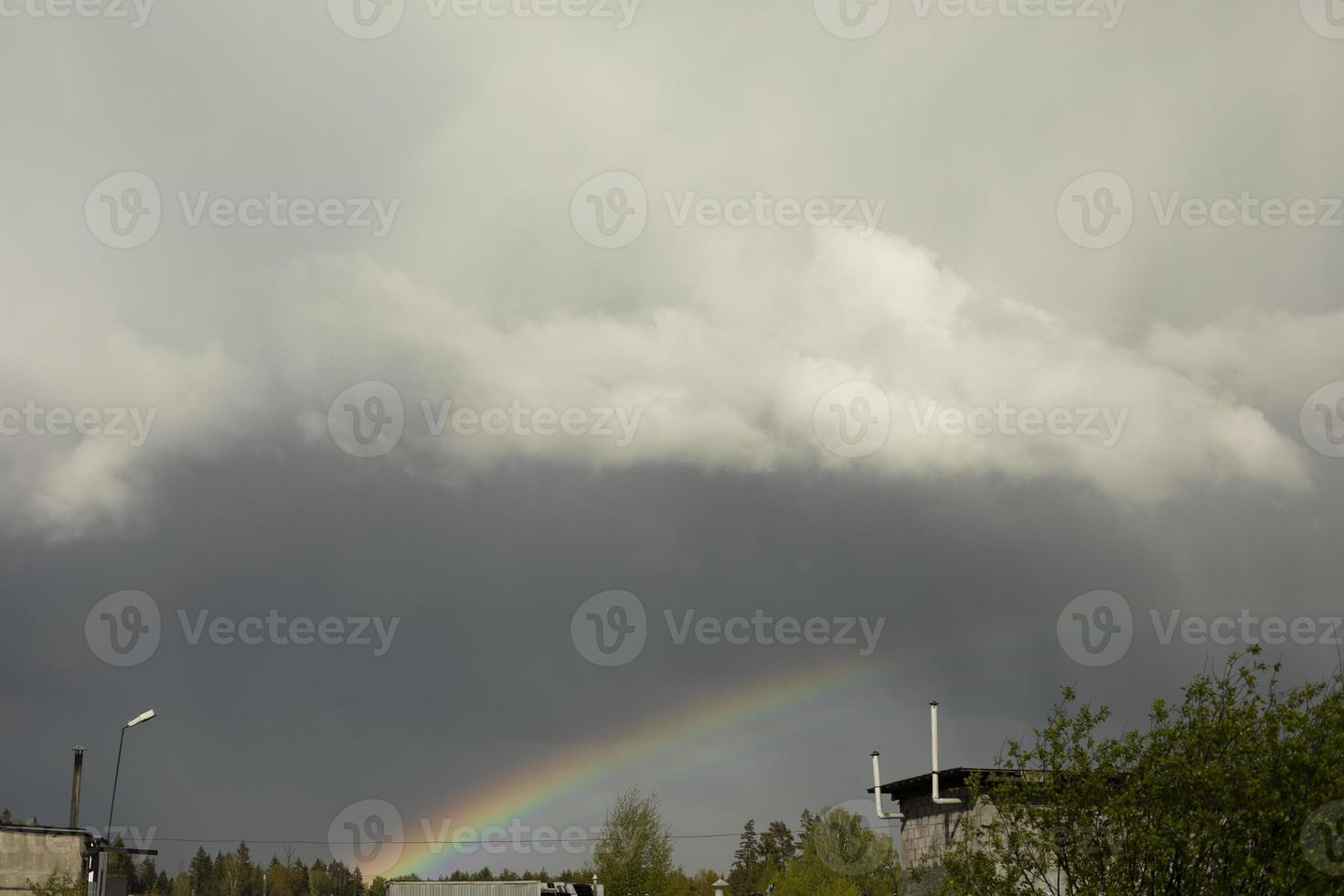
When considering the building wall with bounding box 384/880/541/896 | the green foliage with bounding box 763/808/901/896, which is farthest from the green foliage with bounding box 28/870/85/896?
the green foliage with bounding box 763/808/901/896

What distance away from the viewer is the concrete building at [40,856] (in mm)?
64500

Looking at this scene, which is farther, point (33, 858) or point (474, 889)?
point (474, 889)

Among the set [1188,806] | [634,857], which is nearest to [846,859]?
[634,857]

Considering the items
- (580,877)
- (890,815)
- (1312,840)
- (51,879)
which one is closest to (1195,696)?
(1312,840)

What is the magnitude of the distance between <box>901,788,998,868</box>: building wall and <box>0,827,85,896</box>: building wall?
45434 mm

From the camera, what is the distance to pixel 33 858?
65.3 m

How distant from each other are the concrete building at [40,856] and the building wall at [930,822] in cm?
4447

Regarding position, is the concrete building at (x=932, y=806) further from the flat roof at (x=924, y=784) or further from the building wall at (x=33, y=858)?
the building wall at (x=33, y=858)

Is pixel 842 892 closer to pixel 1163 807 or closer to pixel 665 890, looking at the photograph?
pixel 665 890

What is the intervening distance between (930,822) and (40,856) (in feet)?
160

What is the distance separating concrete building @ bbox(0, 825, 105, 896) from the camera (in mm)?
64500

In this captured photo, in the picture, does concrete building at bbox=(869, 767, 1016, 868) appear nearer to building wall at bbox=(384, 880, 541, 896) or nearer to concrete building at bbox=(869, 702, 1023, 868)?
concrete building at bbox=(869, 702, 1023, 868)

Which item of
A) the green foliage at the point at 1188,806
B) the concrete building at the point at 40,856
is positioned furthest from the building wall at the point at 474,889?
the green foliage at the point at 1188,806

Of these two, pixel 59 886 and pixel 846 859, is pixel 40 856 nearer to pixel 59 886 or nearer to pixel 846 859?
pixel 59 886
